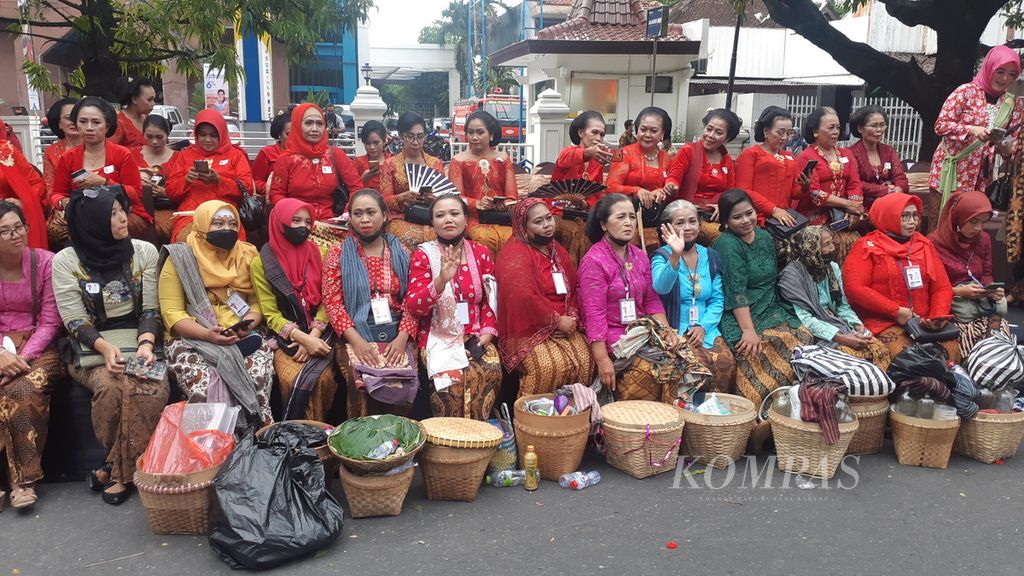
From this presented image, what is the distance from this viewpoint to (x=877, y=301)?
15.3 feet

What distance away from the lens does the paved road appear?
316 cm

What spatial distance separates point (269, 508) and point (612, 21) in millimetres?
15882

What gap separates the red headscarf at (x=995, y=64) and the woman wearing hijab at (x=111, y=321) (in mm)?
5767

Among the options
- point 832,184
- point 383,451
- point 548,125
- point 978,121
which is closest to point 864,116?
point 832,184

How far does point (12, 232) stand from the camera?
3.74 meters

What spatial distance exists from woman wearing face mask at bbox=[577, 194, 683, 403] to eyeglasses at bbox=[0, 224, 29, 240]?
9.43 feet

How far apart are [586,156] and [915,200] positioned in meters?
2.12

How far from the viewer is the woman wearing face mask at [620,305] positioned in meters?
4.32

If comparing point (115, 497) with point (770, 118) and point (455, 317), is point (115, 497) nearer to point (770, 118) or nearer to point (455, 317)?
point (455, 317)

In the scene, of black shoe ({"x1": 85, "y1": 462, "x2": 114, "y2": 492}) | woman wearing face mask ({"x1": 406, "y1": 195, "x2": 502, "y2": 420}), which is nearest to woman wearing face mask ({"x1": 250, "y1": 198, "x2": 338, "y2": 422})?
woman wearing face mask ({"x1": 406, "y1": 195, "x2": 502, "y2": 420})

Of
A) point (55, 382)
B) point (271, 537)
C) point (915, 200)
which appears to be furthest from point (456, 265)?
point (915, 200)

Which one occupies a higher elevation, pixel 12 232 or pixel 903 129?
pixel 903 129

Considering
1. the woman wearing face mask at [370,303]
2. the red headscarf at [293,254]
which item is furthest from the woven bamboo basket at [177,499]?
the red headscarf at [293,254]

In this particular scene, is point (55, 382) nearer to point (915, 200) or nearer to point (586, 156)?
point (586, 156)
